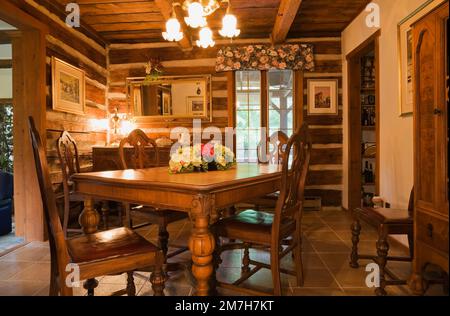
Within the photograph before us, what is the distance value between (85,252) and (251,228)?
92 cm

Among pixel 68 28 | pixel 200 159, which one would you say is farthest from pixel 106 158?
pixel 200 159

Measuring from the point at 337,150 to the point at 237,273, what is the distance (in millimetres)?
2989

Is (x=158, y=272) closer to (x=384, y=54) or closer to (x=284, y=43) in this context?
(x=384, y=54)

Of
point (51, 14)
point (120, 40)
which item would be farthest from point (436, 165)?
point (120, 40)

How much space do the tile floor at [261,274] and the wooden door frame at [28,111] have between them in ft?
1.00

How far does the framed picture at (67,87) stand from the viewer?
350cm

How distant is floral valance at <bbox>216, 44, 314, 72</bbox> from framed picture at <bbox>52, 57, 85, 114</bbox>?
198cm

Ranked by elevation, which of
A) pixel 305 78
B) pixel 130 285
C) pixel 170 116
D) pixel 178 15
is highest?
pixel 178 15

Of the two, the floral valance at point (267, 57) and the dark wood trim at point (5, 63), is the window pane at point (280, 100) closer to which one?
the floral valance at point (267, 57)

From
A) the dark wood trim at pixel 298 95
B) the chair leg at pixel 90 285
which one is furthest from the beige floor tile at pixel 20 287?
the dark wood trim at pixel 298 95

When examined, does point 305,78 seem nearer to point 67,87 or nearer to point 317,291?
point 67,87

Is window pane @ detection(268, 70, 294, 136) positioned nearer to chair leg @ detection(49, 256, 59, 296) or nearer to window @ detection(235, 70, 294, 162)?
window @ detection(235, 70, 294, 162)

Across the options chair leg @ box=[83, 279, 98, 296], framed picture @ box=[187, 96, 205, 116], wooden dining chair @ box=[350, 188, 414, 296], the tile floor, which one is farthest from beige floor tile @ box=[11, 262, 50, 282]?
framed picture @ box=[187, 96, 205, 116]

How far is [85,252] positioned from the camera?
1.51m
